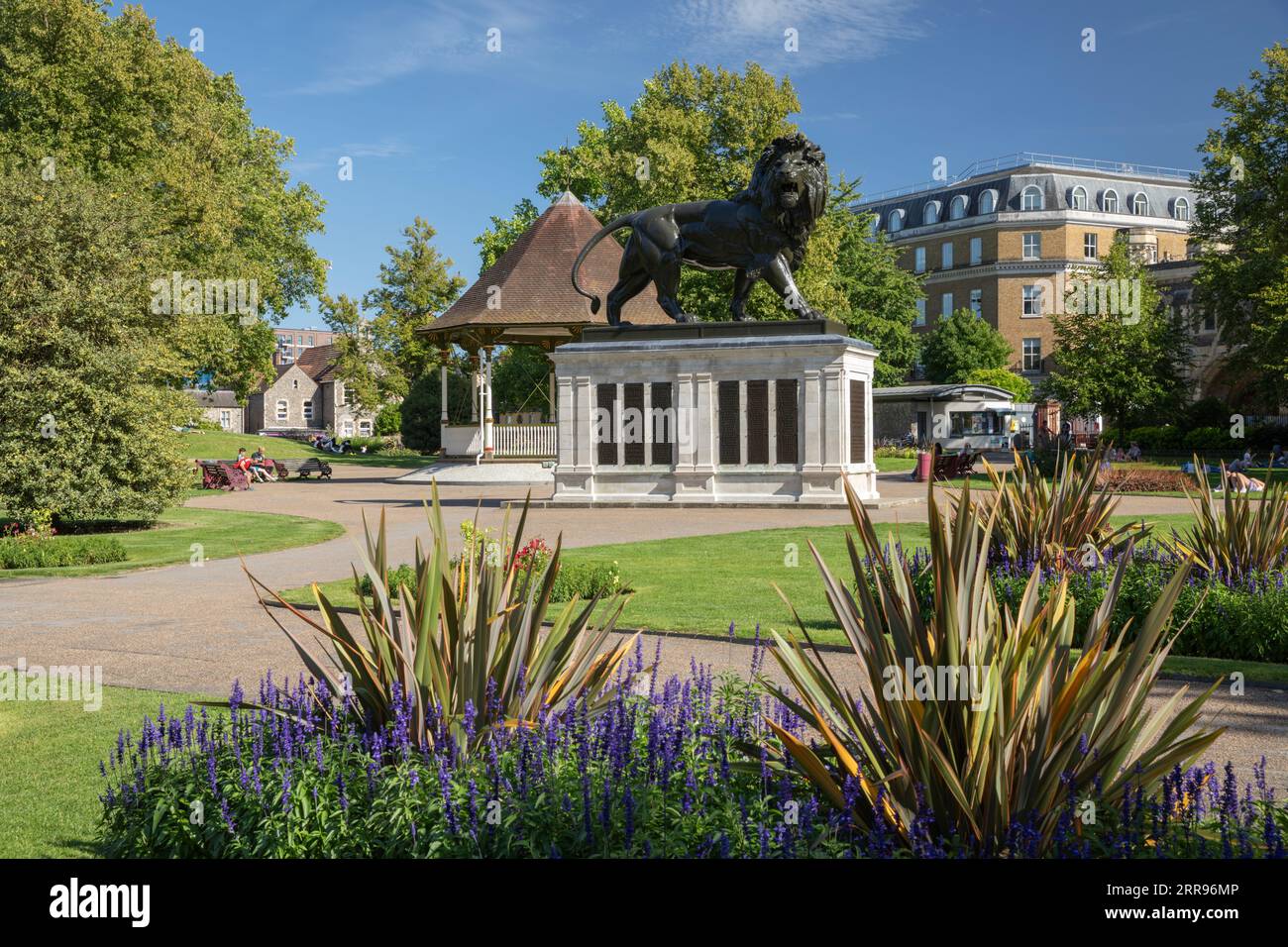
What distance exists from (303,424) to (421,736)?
4543 inches

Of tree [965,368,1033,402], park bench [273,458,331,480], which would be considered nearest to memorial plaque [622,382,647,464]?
park bench [273,458,331,480]

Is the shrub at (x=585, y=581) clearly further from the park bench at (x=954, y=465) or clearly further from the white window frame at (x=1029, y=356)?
Answer: the white window frame at (x=1029, y=356)

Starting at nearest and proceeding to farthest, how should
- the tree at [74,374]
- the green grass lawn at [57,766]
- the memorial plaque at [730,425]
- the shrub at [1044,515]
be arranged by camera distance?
the green grass lawn at [57,766] < the shrub at [1044,515] < the tree at [74,374] < the memorial plaque at [730,425]

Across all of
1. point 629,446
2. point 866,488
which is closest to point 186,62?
point 629,446

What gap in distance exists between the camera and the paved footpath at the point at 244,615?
8180 mm

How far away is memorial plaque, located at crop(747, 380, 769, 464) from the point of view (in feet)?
87.0

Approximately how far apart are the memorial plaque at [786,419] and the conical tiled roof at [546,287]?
14864 millimetres

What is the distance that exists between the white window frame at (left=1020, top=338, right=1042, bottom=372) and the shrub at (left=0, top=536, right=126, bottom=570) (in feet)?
255

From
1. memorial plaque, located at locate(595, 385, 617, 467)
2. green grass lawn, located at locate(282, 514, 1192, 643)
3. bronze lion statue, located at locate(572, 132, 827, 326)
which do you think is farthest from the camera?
memorial plaque, located at locate(595, 385, 617, 467)

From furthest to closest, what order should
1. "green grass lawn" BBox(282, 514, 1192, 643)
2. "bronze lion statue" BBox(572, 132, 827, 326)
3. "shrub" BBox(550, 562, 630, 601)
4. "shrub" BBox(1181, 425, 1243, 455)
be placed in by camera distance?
"shrub" BBox(1181, 425, 1243, 455)
"bronze lion statue" BBox(572, 132, 827, 326)
"shrub" BBox(550, 562, 630, 601)
"green grass lawn" BBox(282, 514, 1192, 643)

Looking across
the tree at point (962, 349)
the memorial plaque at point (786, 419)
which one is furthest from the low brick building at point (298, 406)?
the memorial plaque at point (786, 419)

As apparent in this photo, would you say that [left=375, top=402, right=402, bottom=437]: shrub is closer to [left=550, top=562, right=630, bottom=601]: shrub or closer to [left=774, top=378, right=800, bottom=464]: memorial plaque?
[left=774, top=378, right=800, bottom=464]: memorial plaque
